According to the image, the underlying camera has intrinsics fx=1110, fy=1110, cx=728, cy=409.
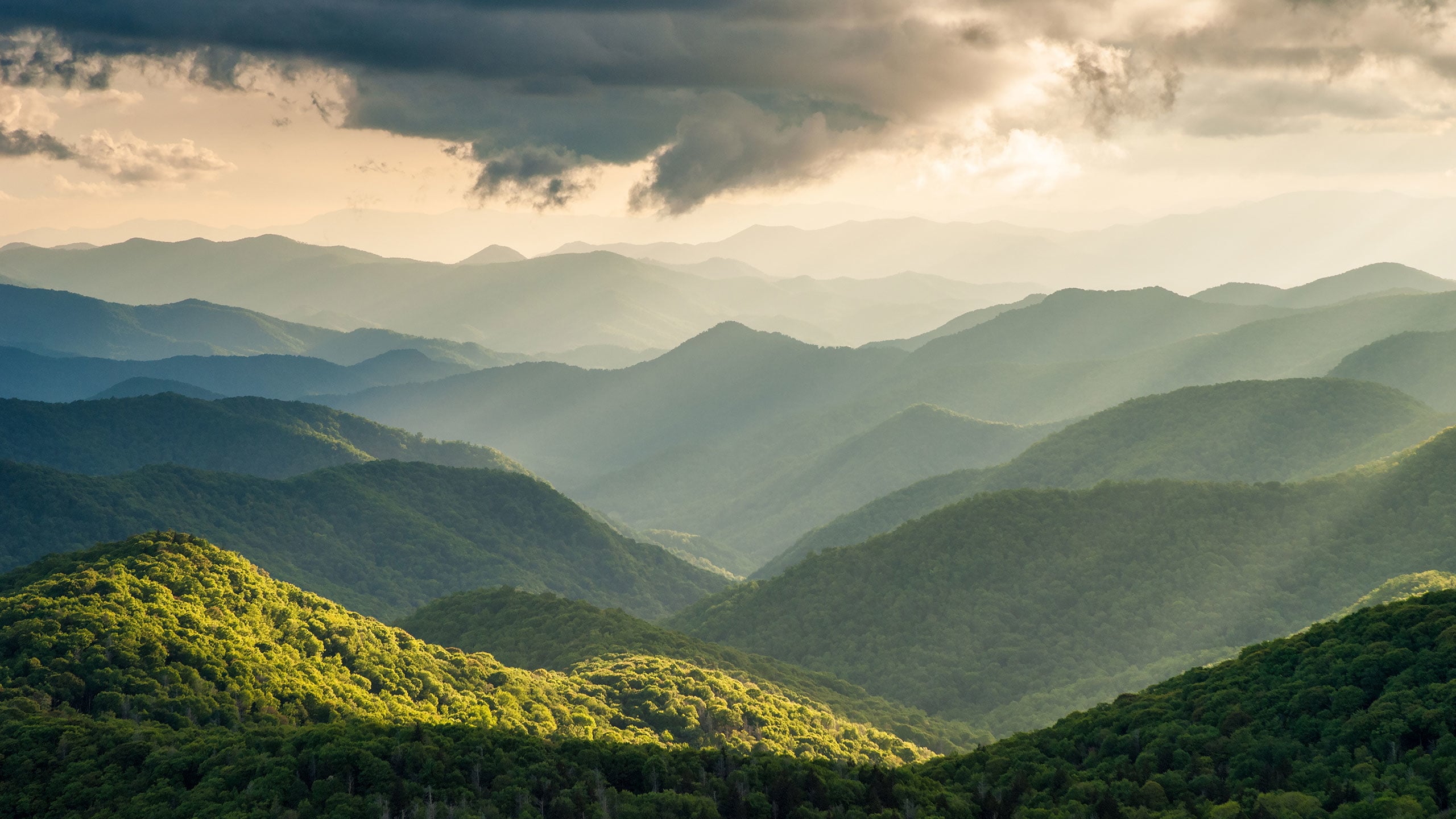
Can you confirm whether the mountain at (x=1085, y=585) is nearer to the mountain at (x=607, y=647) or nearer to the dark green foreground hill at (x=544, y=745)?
the mountain at (x=607, y=647)

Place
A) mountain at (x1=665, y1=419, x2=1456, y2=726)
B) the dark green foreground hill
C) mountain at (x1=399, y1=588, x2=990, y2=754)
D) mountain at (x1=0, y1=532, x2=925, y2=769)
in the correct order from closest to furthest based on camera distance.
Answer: the dark green foreground hill
mountain at (x1=0, y1=532, x2=925, y2=769)
mountain at (x1=399, y1=588, x2=990, y2=754)
mountain at (x1=665, y1=419, x2=1456, y2=726)

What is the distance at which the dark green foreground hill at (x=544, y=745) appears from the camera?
56.4 meters

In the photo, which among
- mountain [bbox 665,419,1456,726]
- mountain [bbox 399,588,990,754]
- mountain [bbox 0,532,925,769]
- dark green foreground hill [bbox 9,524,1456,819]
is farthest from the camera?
mountain [bbox 665,419,1456,726]

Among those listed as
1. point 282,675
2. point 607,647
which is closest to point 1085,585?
point 607,647

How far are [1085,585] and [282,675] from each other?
399 ft

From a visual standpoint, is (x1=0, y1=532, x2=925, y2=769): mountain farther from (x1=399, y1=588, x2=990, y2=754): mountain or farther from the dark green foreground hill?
(x1=399, y1=588, x2=990, y2=754): mountain

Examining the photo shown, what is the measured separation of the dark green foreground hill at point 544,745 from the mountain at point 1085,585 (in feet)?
230

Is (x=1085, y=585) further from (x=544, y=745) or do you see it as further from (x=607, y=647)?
(x=544, y=745)

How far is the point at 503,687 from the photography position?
316 ft

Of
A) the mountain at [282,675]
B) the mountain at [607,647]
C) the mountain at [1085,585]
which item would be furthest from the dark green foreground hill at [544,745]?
the mountain at [1085,585]

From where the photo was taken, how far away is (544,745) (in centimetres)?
6756

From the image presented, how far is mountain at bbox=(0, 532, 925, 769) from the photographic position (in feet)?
241

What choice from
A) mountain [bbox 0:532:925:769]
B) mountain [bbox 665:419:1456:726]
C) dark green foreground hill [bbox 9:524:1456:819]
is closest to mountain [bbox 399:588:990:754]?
mountain [bbox 0:532:925:769]

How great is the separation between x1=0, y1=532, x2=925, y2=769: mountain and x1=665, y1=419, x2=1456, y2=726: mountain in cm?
4159
